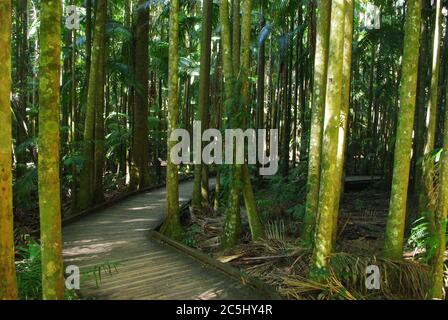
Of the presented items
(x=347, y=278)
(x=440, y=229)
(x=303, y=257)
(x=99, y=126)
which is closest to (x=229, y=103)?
(x=303, y=257)

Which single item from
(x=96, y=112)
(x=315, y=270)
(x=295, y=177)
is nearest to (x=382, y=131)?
(x=295, y=177)

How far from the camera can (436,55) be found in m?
7.25

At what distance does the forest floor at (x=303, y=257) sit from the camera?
5.89 m

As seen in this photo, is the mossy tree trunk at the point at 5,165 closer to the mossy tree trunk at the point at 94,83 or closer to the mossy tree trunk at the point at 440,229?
the mossy tree trunk at the point at 440,229

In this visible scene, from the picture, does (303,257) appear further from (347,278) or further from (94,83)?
(94,83)

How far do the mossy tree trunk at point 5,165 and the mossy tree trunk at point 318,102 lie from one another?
171 inches

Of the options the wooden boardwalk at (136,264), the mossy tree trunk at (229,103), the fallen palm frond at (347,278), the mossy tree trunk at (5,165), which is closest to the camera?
the mossy tree trunk at (5,165)

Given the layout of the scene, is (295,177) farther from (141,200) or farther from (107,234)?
(107,234)

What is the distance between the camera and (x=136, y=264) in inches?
265

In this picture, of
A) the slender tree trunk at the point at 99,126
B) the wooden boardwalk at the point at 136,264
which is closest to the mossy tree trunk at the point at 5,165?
the wooden boardwalk at the point at 136,264

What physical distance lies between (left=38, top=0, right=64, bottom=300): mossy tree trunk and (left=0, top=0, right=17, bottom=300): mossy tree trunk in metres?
0.29

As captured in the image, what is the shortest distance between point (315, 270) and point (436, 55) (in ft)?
14.2

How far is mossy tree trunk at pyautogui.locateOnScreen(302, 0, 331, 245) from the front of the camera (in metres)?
6.41

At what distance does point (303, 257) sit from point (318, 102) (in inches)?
98.3
